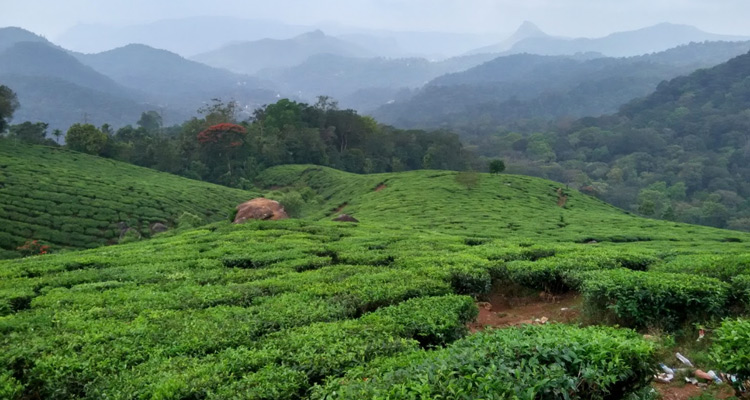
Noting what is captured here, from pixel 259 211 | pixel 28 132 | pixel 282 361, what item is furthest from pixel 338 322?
pixel 28 132

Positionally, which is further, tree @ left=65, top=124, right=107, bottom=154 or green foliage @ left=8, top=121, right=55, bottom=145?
green foliage @ left=8, top=121, right=55, bottom=145

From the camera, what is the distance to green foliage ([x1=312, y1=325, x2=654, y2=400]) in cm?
529

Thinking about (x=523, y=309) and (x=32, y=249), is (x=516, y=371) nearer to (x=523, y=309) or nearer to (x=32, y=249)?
(x=523, y=309)

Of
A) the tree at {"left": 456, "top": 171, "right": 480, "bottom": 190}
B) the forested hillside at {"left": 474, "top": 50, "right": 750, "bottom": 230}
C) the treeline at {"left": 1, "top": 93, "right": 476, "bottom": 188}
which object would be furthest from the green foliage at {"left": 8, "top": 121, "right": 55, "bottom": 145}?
the forested hillside at {"left": 474, "top": 50, "right": 750, "bottom": 230}

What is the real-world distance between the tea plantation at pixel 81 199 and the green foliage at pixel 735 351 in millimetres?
39684

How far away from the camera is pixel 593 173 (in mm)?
129875

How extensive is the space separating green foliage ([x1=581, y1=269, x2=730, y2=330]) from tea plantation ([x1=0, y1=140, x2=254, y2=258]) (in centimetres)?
3809

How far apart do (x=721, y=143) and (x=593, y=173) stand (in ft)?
163

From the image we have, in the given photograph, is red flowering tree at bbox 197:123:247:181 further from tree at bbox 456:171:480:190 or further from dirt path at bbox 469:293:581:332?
dirt path at bbox 469:293:581:332

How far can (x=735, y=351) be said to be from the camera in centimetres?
622

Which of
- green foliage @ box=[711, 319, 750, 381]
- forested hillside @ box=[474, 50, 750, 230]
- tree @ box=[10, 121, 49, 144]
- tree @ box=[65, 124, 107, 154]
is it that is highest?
tree @ box=[10, 121, 49, 144]

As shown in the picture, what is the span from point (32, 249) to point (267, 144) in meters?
54.2

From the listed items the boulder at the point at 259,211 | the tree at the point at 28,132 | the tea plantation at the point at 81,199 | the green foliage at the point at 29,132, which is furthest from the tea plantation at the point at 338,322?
the tree at the point at 28,132

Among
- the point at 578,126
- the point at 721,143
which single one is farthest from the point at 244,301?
the point at 578,126
